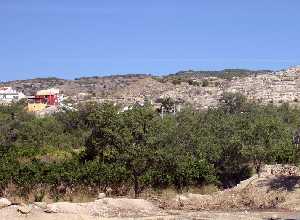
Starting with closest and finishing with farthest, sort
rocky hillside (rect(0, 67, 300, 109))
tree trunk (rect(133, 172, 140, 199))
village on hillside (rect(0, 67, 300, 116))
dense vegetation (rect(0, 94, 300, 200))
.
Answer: dense vegetation (rect(0, 94, 300, 200)) → tree trunk (rect(133, 172, 140, 199)) → village on hillside (rect(0, 67, 300, 116)) → rocky hillside (rect(0, 67, 300, 109))

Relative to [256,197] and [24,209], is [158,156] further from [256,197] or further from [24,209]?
[24,209]

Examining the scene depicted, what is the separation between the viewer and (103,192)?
75.7ft

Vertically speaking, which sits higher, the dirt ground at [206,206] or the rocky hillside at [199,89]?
the rocky hillside at [199,89]

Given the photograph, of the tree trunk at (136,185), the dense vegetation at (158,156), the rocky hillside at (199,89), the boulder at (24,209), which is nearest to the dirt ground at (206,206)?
the boulder at (24,209)

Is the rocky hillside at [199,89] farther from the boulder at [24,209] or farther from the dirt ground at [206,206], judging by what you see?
the boulder at [24,209]

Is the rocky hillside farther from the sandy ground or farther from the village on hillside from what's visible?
the sandy ground

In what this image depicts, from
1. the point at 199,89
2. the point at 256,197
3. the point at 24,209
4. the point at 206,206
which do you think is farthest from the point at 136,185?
the point at 199,89

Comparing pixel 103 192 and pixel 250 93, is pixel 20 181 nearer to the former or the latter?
pixel 103 192

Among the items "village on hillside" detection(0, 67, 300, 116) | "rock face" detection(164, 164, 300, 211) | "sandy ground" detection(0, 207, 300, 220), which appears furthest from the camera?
"village on hillside" detection(0, 67, 300, 116)

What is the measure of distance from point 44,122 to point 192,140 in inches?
1097

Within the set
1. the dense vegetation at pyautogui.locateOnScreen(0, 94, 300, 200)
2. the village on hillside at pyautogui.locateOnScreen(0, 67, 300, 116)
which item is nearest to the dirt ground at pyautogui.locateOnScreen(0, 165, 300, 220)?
the dense vegetation at pyautogui.locateOnScreen(0, 94, 300, 200)

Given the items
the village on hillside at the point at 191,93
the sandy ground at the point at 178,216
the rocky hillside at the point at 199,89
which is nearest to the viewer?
the sandy ground at the point at 178,216

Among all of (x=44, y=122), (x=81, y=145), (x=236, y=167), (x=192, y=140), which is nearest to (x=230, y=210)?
(x=236, y=167)

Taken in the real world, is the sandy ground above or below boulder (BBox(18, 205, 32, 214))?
below
